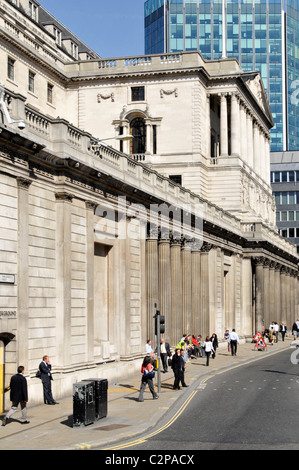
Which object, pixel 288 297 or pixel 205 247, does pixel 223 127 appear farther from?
pixel 288 297

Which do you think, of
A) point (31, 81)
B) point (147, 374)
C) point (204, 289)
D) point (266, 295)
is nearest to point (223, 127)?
point (266, 295)

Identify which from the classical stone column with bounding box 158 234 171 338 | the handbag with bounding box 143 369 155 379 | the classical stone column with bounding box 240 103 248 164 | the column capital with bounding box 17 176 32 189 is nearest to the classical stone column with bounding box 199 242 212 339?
the classical stone column with bounding box 158 234 171 338

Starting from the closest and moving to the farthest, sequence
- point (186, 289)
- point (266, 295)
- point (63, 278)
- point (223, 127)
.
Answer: point (63, 278)
point (186, 289)
point (223, 127)
point (266, 295)

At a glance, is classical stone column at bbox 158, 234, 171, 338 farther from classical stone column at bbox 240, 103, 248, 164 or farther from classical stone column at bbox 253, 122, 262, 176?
classical stone column at bbox 253, 122, 262, 176

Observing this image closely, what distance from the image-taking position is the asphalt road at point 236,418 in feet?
57.5

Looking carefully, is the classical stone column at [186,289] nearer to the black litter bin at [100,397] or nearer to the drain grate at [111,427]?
the black litter bin at [100,397]

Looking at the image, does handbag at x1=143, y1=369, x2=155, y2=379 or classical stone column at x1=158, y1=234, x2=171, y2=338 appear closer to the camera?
handbag at x1=143, y1=369, x2=155, y2=379

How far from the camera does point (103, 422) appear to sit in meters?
20.9

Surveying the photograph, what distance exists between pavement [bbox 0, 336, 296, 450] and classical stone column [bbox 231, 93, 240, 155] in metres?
40.4

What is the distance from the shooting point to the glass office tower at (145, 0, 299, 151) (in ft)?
570

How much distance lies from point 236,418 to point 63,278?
9714 millimetres

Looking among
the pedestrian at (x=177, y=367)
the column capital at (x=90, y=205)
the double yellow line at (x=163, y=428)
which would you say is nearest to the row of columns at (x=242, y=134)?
the column capital at (x=90, y=205)

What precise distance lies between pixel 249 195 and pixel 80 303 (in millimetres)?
45620

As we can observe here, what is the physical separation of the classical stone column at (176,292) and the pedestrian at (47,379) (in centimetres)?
1846
